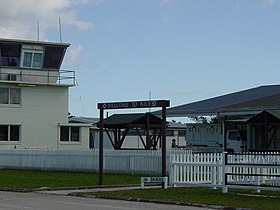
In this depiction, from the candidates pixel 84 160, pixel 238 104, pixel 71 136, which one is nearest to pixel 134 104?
pixel 84 160

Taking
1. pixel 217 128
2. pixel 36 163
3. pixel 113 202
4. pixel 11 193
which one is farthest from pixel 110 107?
pixel 217 128

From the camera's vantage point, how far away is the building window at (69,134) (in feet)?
173

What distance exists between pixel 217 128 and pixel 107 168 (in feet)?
58.8

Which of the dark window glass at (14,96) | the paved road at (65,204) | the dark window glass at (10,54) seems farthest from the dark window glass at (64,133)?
the paved road at (65,204)

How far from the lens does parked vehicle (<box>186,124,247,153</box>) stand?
163 feet

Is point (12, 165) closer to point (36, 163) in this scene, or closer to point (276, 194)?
point (36, 163)

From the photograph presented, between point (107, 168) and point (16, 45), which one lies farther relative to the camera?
point (16, 45)

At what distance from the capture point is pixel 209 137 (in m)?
53.0

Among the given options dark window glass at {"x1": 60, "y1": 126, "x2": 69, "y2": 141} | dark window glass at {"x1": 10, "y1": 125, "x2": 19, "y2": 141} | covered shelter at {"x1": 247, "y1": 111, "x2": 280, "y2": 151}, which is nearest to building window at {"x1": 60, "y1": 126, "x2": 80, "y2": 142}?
dark window glass at {"x1": 60, "y1": 126, "x2": 69, "y2": 141}

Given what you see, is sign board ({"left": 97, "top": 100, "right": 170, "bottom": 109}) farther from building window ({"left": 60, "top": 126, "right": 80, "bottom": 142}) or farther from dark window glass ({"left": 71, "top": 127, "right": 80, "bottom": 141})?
dark window glass ({"left": 71, "top": 127, "right": 80, "bottom": 141})

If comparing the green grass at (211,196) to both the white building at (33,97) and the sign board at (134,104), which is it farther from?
the white building at (33,97)

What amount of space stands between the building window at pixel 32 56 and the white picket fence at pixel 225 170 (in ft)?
85.9

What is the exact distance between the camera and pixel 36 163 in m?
41.5

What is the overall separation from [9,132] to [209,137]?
1483 cm
